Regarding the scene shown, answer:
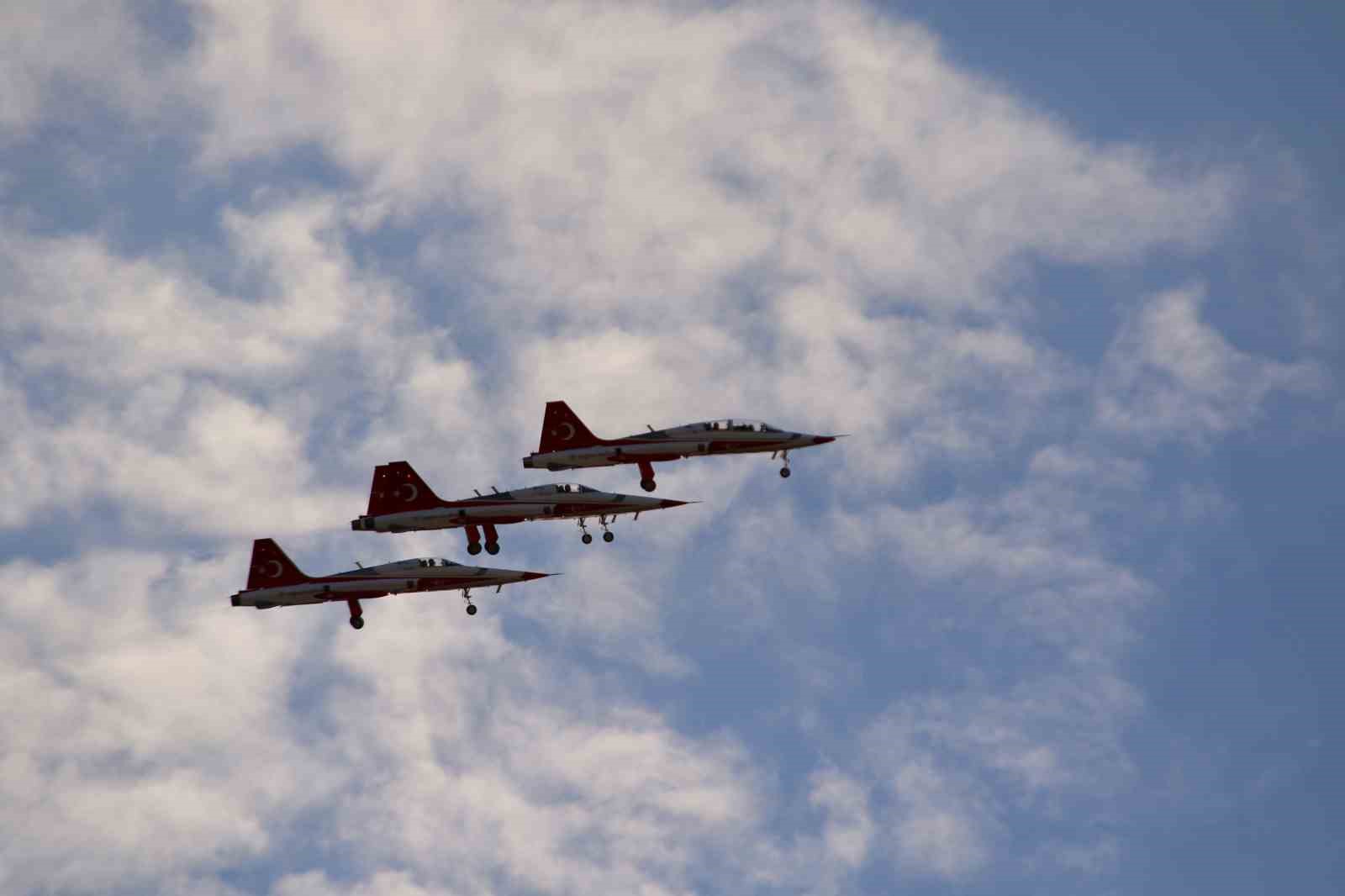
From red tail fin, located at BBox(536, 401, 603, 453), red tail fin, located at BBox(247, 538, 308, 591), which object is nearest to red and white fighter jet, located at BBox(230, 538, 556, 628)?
red tail fin, located at BBox(247, 538, 308, 591)

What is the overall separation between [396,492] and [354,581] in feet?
28.7

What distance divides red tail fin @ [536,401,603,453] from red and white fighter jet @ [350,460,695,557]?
5.40 m

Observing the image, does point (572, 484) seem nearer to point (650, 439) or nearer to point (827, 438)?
point (650, 439)

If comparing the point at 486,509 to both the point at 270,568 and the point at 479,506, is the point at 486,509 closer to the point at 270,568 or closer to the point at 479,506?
the point at 479,506

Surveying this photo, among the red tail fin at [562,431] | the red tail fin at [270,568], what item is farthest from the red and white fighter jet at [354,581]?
the red tail fin at [562,431]

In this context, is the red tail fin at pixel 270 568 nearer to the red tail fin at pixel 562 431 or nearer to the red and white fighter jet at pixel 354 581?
the red and white fighter jet at pixel 354 581

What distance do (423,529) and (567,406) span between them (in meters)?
17.2

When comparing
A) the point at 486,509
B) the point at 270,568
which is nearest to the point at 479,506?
the point at 486,509

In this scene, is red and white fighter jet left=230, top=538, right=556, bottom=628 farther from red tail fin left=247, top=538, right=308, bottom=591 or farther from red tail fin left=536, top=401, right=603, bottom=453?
red tail fin left=536, top=401, right=603, bottom=453

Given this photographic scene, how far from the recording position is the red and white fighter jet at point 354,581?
184250mm

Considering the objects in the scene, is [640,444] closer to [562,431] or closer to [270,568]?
[562,431]

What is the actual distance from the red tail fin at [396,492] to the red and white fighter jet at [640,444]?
10.8m

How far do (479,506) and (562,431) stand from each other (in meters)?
10.5

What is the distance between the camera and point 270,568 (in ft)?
609
